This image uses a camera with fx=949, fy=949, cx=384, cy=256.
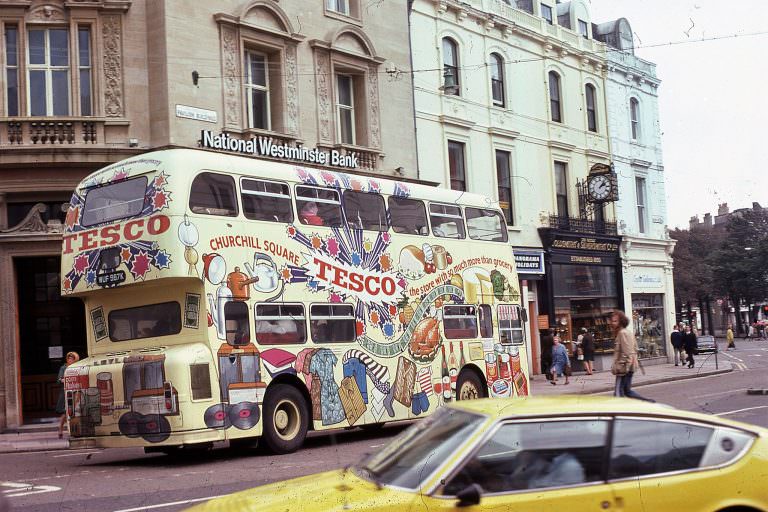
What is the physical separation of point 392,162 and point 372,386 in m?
12.6

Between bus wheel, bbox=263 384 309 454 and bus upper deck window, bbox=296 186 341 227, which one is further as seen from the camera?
bus upper deck window, bbox=296 186 341 227

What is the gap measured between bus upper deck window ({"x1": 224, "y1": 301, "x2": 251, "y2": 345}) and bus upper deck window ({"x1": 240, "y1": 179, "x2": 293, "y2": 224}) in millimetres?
1470

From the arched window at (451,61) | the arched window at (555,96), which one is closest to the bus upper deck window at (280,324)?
the arched window at (451,61)

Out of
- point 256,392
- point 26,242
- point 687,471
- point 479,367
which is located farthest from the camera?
point 26,242

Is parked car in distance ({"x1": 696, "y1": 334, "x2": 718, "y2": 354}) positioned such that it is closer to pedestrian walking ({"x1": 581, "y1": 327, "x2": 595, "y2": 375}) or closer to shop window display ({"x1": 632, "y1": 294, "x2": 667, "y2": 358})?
shop window display ({"x1": 632, "y1": 294, "x2": 667, "y2": 358})

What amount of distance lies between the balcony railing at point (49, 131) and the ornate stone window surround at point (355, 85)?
650 cm

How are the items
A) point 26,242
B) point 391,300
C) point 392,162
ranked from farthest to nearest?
point 392,162
point 26,242
point 391,300

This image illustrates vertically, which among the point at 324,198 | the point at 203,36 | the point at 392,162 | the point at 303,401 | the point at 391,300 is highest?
the point at 203,36

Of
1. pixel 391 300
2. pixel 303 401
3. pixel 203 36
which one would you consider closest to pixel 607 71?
pixel 203 36

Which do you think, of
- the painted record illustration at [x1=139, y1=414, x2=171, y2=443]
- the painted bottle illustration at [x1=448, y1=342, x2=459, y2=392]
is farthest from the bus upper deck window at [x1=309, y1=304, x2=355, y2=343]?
the painted record illustration at [x1=139, y1=414, x2=171, y2=443]

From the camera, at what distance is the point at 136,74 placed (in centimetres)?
2261

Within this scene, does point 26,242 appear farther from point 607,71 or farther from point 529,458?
point 607,71

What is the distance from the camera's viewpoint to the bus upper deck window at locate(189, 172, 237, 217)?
14.4m

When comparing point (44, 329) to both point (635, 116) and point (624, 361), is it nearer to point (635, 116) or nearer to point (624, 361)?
point (624, 361)
